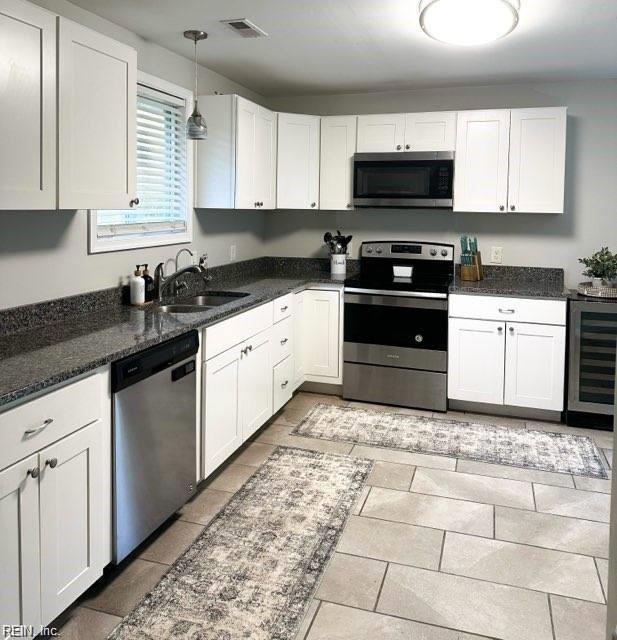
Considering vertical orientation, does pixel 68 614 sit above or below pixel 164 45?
below

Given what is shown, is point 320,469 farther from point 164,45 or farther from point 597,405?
point 164,45

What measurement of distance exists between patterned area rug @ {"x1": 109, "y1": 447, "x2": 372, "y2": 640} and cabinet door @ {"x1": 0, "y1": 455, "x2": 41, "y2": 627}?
344 millimetres

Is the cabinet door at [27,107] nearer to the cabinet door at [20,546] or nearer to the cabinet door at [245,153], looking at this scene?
the cabinet door at [20,546]

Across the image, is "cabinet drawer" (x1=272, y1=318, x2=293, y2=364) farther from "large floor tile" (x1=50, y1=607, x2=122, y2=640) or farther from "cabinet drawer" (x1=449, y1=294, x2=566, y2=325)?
"large floor tile" (x1=50, y1=607, x2=122, y2=640)

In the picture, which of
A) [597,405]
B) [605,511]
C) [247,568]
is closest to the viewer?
[247,568]

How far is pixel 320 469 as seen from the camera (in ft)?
11.3

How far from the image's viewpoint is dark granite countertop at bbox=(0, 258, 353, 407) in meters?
1.96

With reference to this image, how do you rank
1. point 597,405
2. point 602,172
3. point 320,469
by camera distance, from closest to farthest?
point 320,469, point 597,405, point 602,172

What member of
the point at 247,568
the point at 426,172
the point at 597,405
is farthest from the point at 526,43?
the point at 247,568

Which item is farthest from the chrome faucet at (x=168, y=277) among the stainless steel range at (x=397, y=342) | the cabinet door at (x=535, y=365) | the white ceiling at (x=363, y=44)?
the cabinet door at (x=535, y=365)

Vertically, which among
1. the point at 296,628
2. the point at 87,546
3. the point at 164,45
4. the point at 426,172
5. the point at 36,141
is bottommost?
the point at 296,628

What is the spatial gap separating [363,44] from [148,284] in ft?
5.90

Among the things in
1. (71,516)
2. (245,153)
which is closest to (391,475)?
(71,516)

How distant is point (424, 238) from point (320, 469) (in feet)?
7.50
